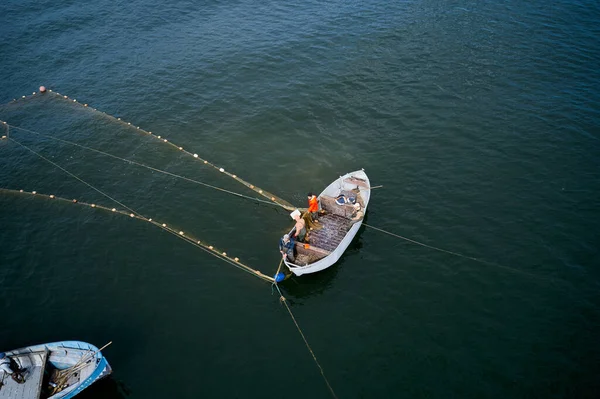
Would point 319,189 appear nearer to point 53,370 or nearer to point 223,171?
point 223,171

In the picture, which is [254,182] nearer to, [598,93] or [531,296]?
[531,296]

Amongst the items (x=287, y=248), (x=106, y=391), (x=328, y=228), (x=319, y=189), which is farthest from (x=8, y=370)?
(x=319, y=189)

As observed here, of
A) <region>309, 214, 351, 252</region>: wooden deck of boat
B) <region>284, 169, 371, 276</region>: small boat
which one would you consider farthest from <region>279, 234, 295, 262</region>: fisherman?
<region>309, 214, 351, 252</region>: wooden deck of boat

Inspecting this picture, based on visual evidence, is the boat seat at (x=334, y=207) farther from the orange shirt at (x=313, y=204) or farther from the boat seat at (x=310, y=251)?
the boat seat at (x=310, y=251)

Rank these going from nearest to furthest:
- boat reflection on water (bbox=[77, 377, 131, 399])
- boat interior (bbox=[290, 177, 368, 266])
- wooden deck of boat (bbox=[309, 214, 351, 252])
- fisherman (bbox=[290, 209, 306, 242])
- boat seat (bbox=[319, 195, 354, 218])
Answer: boat reflection on water (bbox=[77, 377, 131, 399]) < boat interior (bbox=[290, 177, 368, 266]) < fisherman (bbox=[290, 209, 306, 242]) < wooden deck of boat (bbox=[309, 214, 351, 252]) < boat seat (bbox=[319, 195, 354, 218])

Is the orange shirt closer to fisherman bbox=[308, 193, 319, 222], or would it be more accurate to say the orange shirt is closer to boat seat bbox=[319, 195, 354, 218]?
fisherman bbox=[308, 193, 319, 222]

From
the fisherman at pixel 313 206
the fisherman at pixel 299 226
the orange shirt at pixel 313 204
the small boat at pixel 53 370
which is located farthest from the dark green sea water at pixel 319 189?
the orange shirt at pixel 313 204
